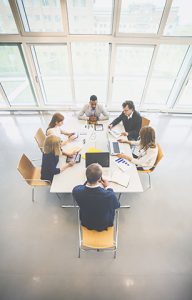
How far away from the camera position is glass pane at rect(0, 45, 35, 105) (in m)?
4.41

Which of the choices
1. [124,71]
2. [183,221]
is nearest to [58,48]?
[124,71]

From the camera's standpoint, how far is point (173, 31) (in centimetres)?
395

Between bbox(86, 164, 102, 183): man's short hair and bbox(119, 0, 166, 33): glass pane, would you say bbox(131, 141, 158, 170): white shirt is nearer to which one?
bbox(86, 164, 102, 183): man's short hair

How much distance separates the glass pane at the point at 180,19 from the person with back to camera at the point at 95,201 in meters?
3.96

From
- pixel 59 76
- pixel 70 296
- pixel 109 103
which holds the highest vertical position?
pixel 59 76

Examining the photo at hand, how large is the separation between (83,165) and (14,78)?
13.2ft

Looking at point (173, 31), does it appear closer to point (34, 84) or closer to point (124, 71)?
point (124, 71)

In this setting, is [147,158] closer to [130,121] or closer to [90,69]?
Answer: [130,121]

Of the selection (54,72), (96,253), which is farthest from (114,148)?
(54,72)

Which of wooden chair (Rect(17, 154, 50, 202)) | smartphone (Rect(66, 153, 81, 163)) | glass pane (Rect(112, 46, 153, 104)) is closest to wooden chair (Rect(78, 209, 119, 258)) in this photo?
smartphone (Rect(66, 153, 81, 163))

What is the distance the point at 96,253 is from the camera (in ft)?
8.26

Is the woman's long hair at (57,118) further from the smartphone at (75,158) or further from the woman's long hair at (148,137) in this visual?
the woman's long hair at (148,137)

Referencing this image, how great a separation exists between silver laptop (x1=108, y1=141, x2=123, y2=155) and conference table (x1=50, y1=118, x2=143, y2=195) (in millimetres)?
73

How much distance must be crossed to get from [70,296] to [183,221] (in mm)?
2085
